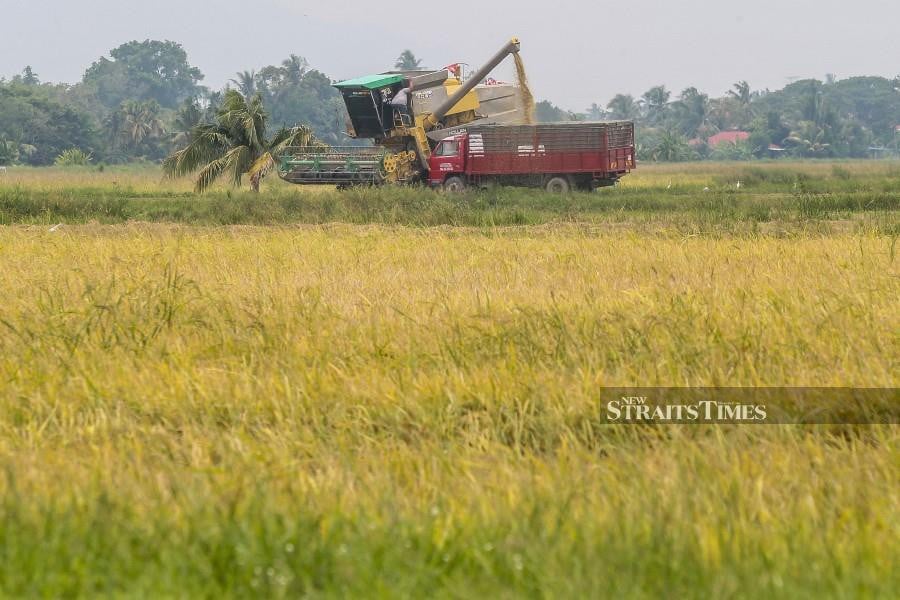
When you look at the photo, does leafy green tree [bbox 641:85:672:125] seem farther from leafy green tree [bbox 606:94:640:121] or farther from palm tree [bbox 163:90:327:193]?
palm tree [bbox 163:90:327:193]

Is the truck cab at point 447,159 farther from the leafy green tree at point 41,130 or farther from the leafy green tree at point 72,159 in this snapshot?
the leafy green tree at point 41,130

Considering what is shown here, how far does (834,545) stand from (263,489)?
1969mm

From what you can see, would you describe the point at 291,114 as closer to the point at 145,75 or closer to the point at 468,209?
the point at 145,75

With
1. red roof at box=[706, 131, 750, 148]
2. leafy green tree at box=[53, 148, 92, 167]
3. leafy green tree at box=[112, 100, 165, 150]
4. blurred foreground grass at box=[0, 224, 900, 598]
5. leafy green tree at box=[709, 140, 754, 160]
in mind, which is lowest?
leafy green tree at box=[709, 140, 754, 160]

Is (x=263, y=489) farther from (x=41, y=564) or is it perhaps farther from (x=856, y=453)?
(x=856, y=453)

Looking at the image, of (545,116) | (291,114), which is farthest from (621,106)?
(545,116)

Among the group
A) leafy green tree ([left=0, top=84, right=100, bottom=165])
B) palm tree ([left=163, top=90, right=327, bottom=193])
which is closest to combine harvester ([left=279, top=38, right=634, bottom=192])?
palm tree ([left=163, top=90, right=327, bottom=193])

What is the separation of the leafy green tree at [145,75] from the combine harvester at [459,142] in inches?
4623

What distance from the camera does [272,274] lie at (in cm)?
1098

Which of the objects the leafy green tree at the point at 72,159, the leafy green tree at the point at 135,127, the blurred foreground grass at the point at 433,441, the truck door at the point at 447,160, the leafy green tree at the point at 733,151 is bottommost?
the leafy green tree at the point at 733,151

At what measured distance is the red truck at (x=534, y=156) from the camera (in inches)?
1127

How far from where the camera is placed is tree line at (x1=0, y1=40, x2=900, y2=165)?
87.3m

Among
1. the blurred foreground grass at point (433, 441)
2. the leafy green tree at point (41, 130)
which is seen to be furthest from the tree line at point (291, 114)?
the blurred foreground grass at point (433, 441)

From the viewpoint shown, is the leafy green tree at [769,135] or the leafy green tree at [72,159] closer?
the leafy green tree at [72,159]
